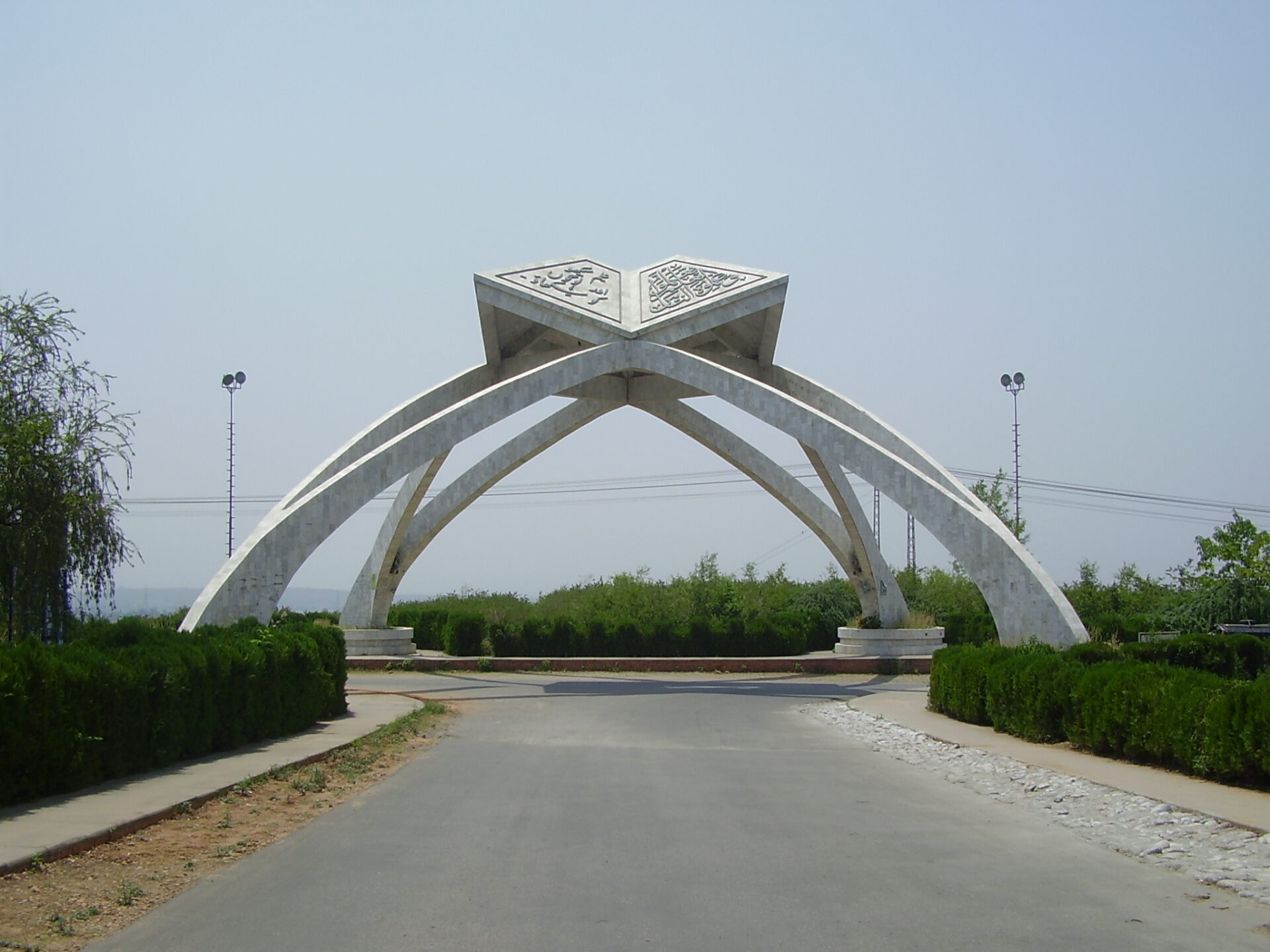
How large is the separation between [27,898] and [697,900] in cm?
313

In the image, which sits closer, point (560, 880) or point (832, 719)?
point (560, 880)

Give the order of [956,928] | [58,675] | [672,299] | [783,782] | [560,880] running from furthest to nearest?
[672,299]
[783,782]
[58,675]
[560,880]
[956,928]

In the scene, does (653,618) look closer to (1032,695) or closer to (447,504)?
(447,504)

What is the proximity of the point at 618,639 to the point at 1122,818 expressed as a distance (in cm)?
2050

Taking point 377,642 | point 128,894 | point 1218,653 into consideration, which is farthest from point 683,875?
point 377,642

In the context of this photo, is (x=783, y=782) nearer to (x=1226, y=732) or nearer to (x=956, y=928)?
(x=1226, y=732)

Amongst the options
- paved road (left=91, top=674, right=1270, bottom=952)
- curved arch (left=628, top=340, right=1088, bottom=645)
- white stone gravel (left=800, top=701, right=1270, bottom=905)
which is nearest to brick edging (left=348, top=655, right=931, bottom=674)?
curved arch (left=628, top=340, right=1088, bottom=645)

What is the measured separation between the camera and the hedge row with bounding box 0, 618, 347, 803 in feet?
24.8

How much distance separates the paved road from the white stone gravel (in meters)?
0.23

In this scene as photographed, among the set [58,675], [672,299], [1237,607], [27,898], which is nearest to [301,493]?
[672,299]

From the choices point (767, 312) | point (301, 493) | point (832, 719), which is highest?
point (767, 312)

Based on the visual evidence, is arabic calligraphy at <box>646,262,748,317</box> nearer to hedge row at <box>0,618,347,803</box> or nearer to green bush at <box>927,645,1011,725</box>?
green bush at <box>927,645,1011,725</box>

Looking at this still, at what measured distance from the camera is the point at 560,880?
5719 mm

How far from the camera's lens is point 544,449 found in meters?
27.5
